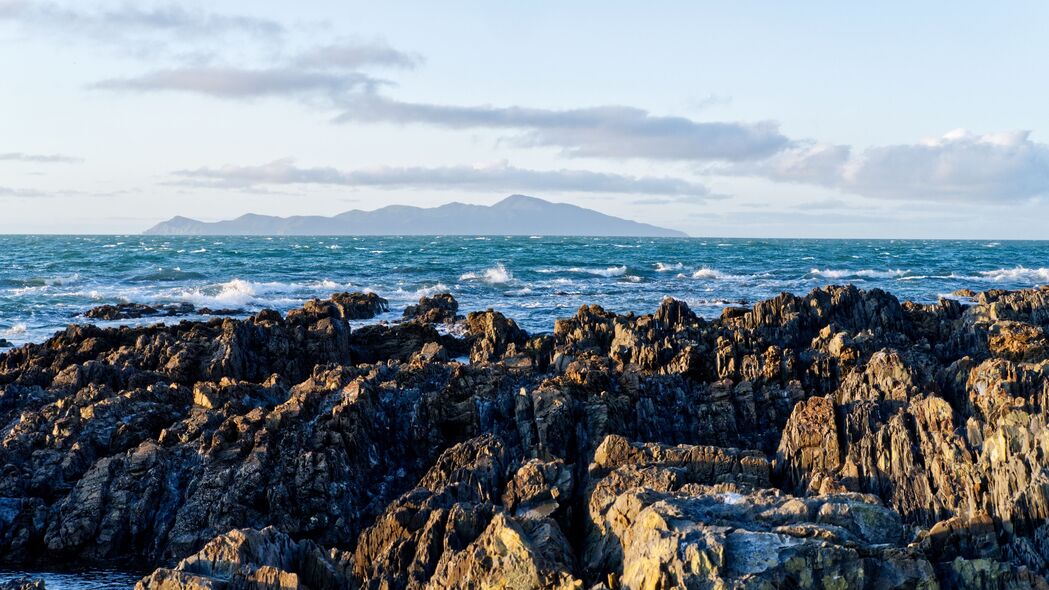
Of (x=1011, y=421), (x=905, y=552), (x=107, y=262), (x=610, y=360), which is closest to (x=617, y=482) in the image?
(x=905, y=552)

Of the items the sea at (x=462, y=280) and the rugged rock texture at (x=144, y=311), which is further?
the sea at (x=462, y=280)

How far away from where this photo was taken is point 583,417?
14094mm

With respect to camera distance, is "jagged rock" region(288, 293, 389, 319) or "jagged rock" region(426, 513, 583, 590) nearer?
"jagged rock" region(426, 513, 583, 590)

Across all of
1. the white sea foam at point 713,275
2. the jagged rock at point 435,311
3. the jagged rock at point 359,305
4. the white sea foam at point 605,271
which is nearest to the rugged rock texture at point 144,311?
the jagged rock at point 359,305

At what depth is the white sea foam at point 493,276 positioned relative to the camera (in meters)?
59.2

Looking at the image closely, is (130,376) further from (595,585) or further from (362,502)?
(595,585)

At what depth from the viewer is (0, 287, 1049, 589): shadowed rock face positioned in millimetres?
7871

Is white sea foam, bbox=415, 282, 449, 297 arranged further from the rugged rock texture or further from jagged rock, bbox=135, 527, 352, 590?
jagged rock, bbox=135, 527, 352, 590

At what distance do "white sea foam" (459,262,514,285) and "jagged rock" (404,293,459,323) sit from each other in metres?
23.4

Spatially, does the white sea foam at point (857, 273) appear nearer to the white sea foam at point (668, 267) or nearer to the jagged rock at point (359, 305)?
the white sea foam at point (668, 267)

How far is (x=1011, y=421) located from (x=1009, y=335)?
868cm

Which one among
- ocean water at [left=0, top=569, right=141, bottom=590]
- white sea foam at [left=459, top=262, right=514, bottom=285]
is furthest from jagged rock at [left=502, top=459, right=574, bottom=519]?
white sea foam at [left=459, top=262, right=514, bottom=285]

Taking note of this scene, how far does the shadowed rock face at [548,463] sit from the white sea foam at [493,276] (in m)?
37.3

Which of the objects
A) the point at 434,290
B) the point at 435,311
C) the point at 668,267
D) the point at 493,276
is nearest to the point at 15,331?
the point at 435,311
